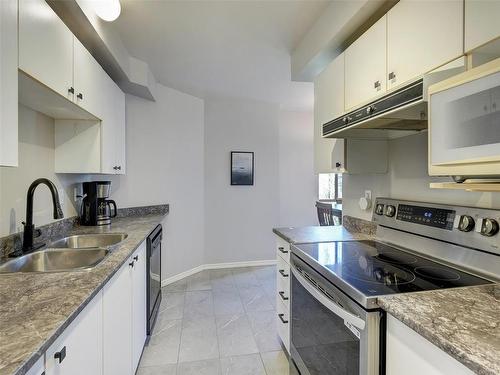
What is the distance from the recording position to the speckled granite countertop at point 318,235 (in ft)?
6.11

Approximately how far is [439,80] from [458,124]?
21cm

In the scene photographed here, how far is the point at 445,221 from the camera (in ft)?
4.41

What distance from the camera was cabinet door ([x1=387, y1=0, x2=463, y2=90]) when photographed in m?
1.05

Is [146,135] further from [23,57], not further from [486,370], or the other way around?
[486,370]

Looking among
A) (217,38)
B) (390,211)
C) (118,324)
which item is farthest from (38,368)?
(217,38)

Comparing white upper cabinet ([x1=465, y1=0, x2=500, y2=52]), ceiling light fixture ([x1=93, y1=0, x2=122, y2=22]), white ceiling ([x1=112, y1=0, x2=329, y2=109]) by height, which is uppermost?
white ceiling ([x1=112, y1=0, x2=329, y2=109])

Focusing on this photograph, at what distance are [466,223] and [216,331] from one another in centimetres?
199

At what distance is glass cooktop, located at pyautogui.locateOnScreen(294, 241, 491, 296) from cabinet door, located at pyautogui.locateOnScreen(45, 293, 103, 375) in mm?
1011

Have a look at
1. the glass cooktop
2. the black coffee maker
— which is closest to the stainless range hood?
the glass cooktop

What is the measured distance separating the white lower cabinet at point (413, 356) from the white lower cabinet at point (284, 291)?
0.95 m

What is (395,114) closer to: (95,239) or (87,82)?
(87,82)

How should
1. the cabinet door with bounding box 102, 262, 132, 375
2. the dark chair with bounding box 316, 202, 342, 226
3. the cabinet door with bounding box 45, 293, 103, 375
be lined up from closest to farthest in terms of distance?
the cabinet door with bounding box 45, 293, 103, 375 → the cabinet door with bounding box 102, 262, 132, 375 → the dark chair with bounding box 316, 202, 342, 226

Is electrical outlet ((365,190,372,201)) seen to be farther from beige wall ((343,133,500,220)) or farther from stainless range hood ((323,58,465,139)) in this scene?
stainless range hood ((323,58,465,139))

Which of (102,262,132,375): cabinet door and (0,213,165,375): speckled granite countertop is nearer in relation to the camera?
(0,213,165,375): speckled granite countertop
